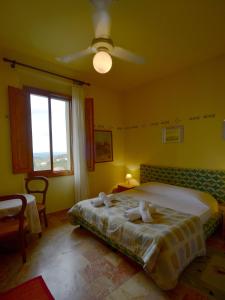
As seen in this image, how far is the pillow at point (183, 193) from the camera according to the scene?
261 centimetres

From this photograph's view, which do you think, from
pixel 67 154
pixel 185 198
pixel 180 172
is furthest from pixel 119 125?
pixel 185 198

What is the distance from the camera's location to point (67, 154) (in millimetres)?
3775

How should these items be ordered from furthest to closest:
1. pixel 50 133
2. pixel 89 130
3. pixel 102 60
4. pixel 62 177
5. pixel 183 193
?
pixel 89 130, pixel 62 177, pixel 50 133, pixel 183 193, pixel 102 60

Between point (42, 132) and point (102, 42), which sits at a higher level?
point (102, 42)

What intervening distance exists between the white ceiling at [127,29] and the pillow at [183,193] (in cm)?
230

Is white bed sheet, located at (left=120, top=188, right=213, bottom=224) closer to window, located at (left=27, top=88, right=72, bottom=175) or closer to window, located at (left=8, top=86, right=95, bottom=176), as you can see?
window, located at (left=8, top=86, right=95, bottom=176)

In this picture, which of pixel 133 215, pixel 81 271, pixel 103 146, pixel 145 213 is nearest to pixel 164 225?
pixel 145 213

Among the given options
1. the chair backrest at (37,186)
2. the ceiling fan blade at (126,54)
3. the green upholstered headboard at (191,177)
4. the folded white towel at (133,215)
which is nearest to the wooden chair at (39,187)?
the chair backrest at (37,186)

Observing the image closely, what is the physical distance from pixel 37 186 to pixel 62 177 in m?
0.53

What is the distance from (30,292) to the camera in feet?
5.39

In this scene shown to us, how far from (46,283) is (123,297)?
81 cm

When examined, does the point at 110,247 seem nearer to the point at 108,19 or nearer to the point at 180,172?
the point at 180,172

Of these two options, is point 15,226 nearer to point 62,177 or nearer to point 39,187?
point 39,187

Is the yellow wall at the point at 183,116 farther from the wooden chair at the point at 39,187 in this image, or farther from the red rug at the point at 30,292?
the red rug at the point at 30,292
